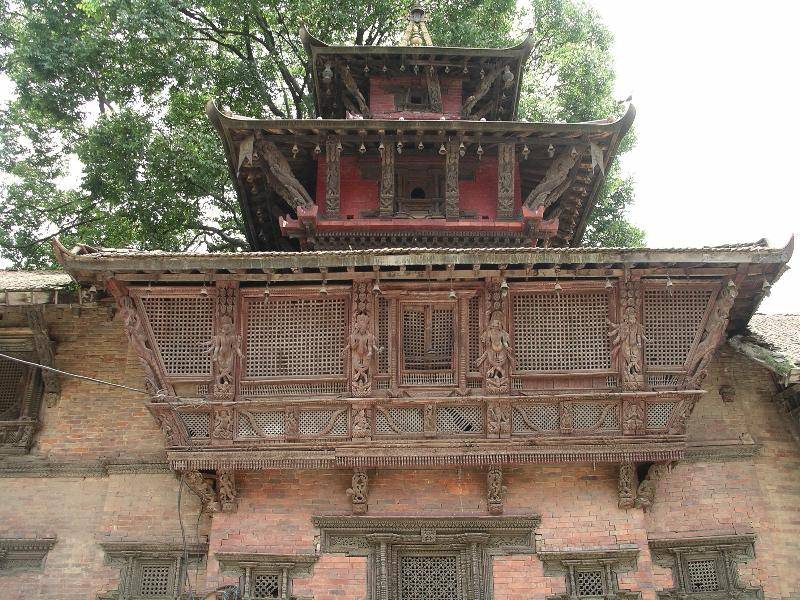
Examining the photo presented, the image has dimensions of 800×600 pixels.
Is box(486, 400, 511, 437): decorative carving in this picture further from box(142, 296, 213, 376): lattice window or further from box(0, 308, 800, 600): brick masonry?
box(142, 296, 213, 376): lattice window

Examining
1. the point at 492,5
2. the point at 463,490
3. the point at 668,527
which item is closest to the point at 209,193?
the point at 492,5

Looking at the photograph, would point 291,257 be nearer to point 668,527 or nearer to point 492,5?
point 668,527

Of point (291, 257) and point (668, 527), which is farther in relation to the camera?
point (668, 527)

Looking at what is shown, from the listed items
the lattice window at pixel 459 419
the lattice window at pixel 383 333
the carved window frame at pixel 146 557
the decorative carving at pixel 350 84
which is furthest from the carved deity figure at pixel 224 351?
the decorative carving at pixel 350 84

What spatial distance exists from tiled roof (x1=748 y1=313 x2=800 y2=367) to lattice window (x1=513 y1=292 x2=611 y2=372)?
2.54 meters

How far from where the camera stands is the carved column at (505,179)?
11.2 meters

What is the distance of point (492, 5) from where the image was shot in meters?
18.7

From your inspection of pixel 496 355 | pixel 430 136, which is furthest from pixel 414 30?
pixel 496 355

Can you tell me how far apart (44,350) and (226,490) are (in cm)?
379

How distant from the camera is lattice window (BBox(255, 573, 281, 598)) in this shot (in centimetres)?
895

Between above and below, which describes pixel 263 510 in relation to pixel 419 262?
below

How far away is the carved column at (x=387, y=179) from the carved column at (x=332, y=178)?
0.68 m

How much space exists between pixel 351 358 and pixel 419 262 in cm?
148

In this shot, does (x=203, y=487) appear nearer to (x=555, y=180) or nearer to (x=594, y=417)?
(x=594, y=417)
